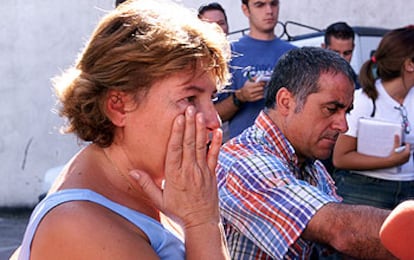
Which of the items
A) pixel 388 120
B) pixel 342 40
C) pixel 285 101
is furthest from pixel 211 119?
pixel 342 40

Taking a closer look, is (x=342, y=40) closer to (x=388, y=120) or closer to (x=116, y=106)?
(x=388, y=120)

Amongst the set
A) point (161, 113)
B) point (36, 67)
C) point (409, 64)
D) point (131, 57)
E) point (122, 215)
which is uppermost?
point (131, 57)

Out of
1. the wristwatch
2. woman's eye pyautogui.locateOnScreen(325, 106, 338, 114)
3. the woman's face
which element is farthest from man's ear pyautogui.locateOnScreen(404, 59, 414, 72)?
the woman's face

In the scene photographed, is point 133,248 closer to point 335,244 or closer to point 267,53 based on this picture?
point 335,244

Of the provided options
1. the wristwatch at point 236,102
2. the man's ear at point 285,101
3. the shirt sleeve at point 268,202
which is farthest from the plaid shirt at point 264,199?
the wristwatch at point 236,102

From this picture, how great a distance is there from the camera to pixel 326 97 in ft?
9.90

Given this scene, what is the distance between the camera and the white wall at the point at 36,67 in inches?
388

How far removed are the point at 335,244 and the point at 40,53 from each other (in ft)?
26.1

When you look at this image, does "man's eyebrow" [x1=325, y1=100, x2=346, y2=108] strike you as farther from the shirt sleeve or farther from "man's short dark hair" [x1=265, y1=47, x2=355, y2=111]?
the shirt sleeve

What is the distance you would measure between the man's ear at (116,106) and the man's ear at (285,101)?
1.11 meters

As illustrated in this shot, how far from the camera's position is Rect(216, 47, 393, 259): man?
2.46 m

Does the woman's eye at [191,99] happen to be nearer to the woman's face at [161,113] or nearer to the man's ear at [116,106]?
the woman's face at [161,113]

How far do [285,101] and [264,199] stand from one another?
530mm

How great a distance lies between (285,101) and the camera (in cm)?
302
